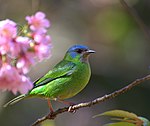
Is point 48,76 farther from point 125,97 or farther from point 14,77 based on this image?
point 125,97

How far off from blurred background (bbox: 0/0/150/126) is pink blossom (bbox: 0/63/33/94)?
512 centimetres

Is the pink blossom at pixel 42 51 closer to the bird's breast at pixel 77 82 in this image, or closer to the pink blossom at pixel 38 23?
the pink blossom at pixel 38 23

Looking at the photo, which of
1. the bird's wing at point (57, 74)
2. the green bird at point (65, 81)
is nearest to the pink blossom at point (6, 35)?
A: the green bird at point (65, 81)

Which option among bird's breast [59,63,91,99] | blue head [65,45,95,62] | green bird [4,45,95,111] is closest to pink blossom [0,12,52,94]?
green bird [4,45,95,111]

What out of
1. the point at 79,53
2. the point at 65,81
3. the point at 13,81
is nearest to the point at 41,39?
the point at 13,81

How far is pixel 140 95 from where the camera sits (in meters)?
7.76

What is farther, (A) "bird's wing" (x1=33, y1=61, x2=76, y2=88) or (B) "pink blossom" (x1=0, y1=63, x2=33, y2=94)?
(A) "bird's wing" (x1=33, y1=61, x2=76, y2=88)

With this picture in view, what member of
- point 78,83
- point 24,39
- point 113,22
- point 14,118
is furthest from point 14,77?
point 113,22

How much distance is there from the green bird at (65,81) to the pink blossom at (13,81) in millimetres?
1822

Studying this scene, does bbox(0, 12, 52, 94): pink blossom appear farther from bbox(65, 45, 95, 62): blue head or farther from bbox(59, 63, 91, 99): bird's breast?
bbox(65, 45, 95, 62): blue head

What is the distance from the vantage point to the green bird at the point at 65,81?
398cm

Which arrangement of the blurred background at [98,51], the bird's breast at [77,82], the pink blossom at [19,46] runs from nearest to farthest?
the pink blossom at [19,46] → the bird's breast at [77,82] → the blurred background at [98,51]

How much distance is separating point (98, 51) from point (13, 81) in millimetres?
6458

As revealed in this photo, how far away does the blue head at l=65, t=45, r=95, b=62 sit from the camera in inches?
175
